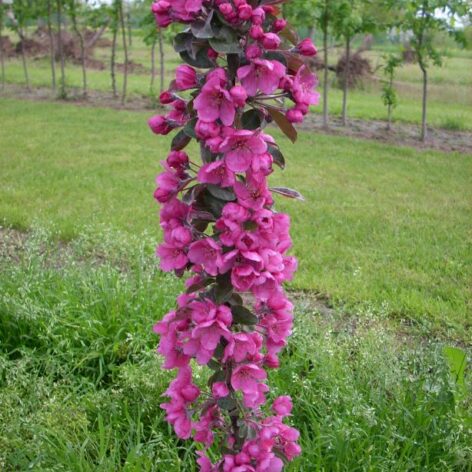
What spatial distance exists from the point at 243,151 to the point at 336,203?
17.1ft

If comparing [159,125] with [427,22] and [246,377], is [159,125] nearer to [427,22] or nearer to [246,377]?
[246,377]

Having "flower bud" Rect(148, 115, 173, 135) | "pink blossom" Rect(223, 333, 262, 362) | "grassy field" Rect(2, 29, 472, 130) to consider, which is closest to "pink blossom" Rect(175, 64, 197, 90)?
"flower bud" Rect(148, 115, 173, 135)

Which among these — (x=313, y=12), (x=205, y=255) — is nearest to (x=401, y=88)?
(x=313, y=12)

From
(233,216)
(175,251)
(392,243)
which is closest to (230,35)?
(233,216)

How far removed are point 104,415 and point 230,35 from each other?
1.84m

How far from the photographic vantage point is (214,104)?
172cm

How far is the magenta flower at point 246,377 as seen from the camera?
188 centimetres

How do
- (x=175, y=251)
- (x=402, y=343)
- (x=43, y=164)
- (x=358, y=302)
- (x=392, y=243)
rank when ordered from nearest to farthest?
(x=175, y=251)
(x=402, y=343)
(x=358, y=302)
(x=392, y=243)
(x=43, y=164)

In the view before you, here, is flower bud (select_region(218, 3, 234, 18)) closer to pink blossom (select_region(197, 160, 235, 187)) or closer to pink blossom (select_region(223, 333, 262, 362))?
pink blossom (select_region(197, 160, 235, 187))

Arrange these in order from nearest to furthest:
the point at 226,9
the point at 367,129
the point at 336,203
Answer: the point at 226,9
the point at 336,203
the point at 367,129

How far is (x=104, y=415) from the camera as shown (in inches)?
116

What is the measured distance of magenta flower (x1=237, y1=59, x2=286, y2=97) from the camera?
5.63 ft

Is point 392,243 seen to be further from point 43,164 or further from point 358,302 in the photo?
point 43,164

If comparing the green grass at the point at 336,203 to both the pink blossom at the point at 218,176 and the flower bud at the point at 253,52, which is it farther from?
the flower bud at the point at 253,52
